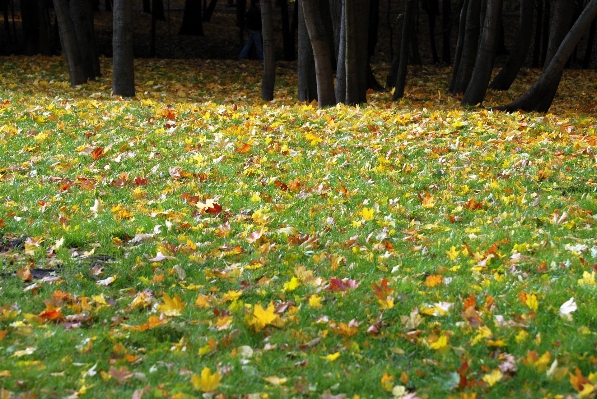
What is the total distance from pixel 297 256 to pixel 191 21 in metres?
26.3

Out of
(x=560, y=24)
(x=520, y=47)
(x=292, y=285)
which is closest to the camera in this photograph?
(x=292, y=285)

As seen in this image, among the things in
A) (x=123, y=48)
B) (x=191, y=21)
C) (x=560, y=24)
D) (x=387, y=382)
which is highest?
(x=191, y=21)

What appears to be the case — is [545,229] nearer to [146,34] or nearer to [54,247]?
[54,247]

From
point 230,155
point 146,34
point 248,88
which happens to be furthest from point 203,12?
point 230,155

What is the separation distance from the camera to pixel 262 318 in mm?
4453

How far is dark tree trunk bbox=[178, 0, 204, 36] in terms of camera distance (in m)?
30.5

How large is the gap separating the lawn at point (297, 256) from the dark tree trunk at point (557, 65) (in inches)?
50.1

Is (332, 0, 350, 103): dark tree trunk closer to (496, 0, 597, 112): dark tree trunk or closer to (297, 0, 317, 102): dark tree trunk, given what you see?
(297, 0, 317, 102): dark tree trunk

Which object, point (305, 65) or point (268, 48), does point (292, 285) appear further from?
point (268, 48)

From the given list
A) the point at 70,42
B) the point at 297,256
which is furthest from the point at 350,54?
the point at 297,256

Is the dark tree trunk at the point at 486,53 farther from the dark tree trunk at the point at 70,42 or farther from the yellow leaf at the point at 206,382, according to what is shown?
the yellow leaf at the point at 206,382

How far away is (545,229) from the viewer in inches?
246

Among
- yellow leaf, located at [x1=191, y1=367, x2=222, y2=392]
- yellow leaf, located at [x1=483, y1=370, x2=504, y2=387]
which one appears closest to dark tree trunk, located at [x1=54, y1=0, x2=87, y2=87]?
yellow leaf, located at [x1=191, y1=367, x2=222, y2=392]

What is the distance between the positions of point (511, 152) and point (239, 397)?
5.99 m
